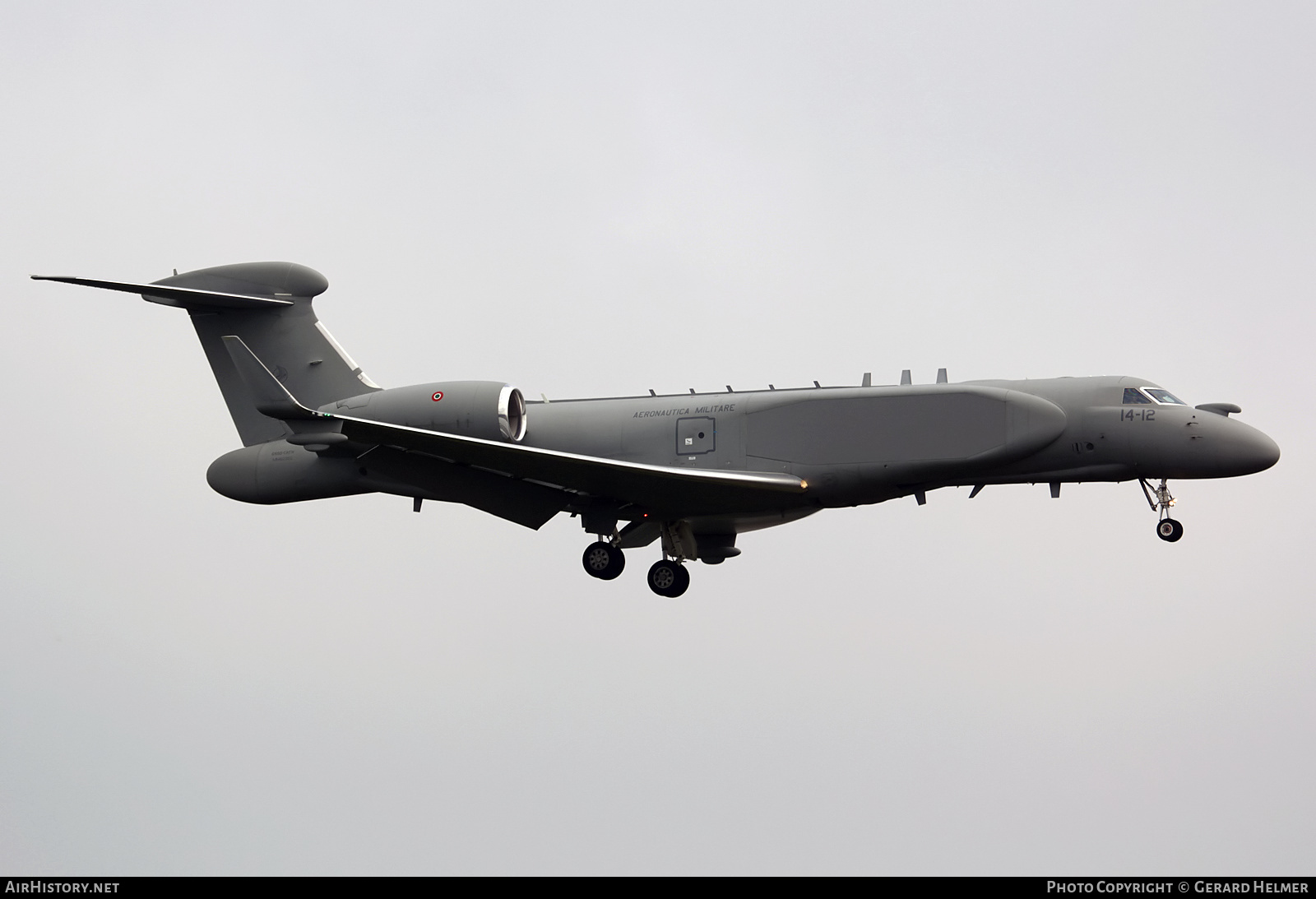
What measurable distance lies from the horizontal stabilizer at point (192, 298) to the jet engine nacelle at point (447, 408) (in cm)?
449

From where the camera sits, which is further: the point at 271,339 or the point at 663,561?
the point at 271,339

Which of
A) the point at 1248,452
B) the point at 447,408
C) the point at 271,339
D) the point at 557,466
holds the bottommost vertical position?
the point at 557,466

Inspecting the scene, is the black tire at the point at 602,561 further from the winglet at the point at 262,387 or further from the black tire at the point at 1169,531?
the black tire at the point at 1169,531

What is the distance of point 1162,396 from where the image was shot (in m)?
24.6

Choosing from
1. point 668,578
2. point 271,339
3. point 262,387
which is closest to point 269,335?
point 271,339

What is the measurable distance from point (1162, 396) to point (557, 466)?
34.4 ft

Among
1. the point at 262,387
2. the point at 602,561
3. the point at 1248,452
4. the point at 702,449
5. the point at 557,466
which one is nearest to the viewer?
the point at 1248,452

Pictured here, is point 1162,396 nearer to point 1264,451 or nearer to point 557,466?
point 1264,451

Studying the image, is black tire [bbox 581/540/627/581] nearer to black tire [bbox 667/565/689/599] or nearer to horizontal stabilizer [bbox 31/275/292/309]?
black tire [bbox 667/565/689/599]

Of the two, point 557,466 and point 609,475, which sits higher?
point 557,466

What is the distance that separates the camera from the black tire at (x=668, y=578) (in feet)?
91.0

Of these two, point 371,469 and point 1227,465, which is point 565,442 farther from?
point 1227,465

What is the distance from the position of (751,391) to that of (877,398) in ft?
8.15

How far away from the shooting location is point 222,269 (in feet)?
96.1
